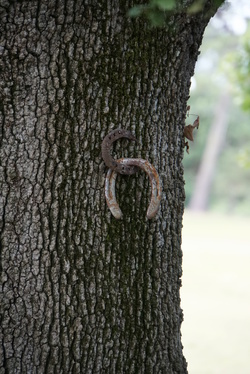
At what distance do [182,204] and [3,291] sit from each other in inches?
35.8

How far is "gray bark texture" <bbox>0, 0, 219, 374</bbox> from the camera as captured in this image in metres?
1.88

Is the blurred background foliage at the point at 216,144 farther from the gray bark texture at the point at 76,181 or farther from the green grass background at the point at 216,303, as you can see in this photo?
the gray bark texture at the point at 76,181

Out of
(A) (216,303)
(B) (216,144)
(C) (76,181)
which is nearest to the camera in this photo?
(C) (76,181)

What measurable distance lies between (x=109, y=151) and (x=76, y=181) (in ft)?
0.61

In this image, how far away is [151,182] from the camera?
201 centimetres

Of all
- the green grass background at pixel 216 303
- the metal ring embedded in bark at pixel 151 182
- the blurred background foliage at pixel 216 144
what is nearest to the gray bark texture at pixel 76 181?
the metal ring embedded in bark at pixel 151 182

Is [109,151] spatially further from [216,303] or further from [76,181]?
[216,303]

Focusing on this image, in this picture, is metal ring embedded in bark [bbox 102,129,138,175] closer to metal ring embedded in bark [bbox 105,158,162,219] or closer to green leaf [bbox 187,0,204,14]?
metal ring embedded in bark [bbox 105,158,162,219]

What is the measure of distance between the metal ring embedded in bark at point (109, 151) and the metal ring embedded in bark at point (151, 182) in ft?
0.06

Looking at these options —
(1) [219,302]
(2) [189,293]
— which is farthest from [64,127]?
(2) [189,293]

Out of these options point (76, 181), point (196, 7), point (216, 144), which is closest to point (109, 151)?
point (76, 181)

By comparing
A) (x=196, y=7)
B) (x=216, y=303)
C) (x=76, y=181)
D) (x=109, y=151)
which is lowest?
(x=76, y=181)

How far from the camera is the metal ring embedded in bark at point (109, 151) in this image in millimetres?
1929

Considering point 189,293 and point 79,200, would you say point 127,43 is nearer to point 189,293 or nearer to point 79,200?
point 79,200
